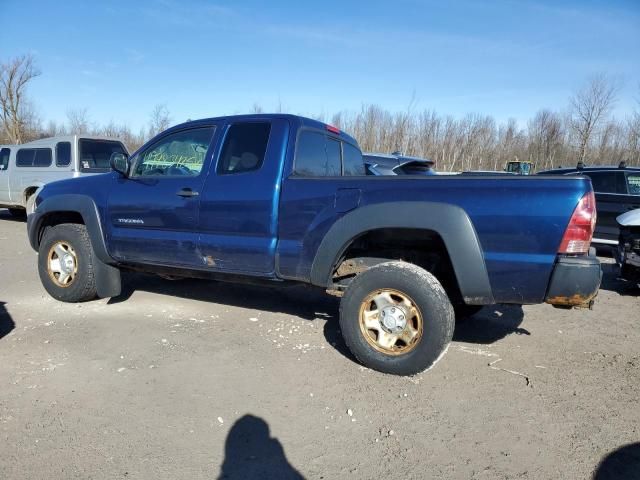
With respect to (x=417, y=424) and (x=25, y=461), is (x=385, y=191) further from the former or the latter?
(x=25, y=461)

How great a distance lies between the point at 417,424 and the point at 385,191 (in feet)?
5.26

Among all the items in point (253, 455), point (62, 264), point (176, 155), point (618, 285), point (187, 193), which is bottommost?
point (253, 455)

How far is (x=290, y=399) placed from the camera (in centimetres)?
315

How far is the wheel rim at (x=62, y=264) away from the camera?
16.4 ft

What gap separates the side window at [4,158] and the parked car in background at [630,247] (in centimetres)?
1335

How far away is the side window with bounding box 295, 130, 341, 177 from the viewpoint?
404cm

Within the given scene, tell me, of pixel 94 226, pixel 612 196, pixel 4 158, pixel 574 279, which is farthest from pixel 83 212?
pixel 4 158

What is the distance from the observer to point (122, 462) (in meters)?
2.45

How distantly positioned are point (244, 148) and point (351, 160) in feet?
4.78

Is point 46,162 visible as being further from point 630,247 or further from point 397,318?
point 630,247

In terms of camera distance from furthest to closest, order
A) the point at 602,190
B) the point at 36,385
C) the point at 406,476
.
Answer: the point at 602,190 < the point at 36,385 < the point at 406,476

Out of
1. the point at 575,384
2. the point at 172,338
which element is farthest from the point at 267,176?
the point at 575,384

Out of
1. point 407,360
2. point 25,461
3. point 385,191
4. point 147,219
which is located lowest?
point 25,461

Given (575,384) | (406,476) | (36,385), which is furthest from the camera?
(575,384)
